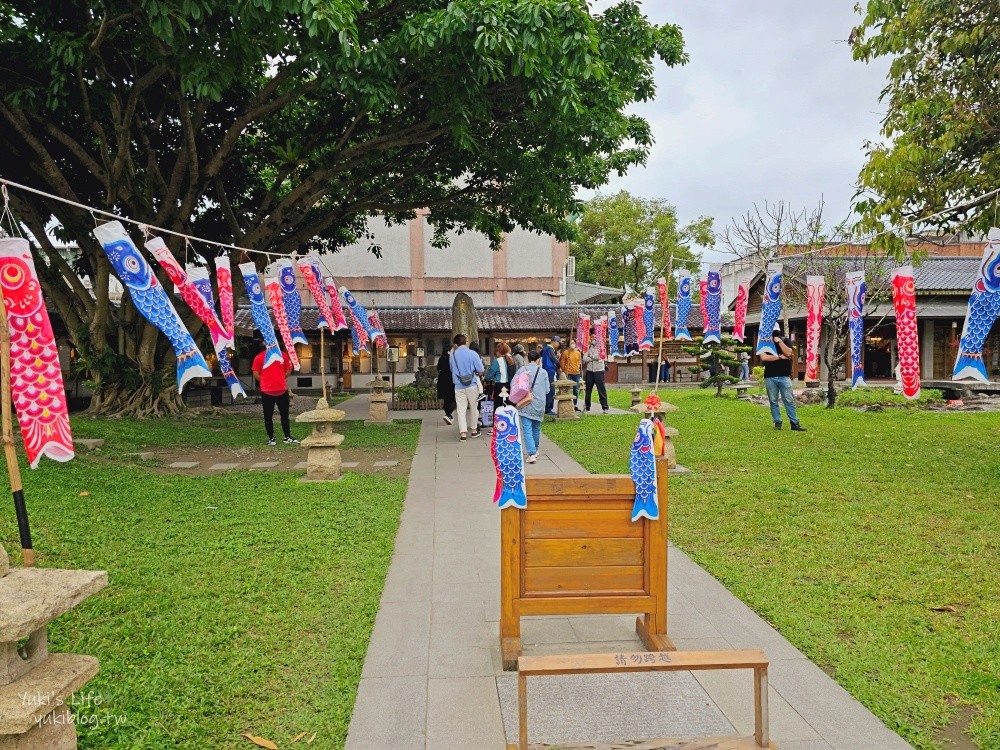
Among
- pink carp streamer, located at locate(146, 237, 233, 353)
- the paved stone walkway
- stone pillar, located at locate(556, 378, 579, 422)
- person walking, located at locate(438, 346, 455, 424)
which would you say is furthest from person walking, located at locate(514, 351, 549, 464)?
stone pillar, located at locate(556, 378, 579, 422)

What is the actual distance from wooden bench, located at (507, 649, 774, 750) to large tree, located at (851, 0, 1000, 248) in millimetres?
6985

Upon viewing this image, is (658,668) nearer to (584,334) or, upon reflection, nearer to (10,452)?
(10,452)

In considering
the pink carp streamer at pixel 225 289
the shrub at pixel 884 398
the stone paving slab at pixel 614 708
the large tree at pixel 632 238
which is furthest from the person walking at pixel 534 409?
the large tree at pixel 632 238

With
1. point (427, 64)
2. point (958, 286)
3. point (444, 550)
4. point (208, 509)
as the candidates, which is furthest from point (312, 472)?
point (958, 286)

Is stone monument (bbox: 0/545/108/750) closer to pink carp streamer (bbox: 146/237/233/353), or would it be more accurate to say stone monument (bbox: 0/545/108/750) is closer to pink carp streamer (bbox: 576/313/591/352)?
pink carp streamer (bbox: 146/237/233/353)

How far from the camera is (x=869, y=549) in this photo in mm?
5094

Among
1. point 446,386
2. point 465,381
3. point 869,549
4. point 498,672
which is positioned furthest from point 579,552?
point 446,386

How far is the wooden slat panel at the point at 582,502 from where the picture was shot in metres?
3.31

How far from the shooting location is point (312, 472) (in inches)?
308

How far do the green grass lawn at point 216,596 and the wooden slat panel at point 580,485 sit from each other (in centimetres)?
135

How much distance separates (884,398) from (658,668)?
17.1 meters

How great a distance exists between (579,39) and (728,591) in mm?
7127

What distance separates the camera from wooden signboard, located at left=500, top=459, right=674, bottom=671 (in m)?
3.32

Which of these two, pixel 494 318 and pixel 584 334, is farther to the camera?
pixel 494 318
